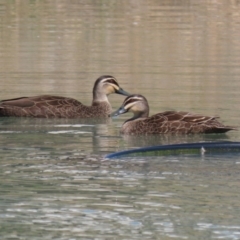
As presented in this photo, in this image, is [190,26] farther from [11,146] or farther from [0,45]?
[11,146]

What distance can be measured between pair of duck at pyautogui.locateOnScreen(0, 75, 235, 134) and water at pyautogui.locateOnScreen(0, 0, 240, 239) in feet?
0.47

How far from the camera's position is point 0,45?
2888 cm

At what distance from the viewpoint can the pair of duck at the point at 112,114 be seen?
14781 millimetres

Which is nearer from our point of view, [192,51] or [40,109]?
[40,109]

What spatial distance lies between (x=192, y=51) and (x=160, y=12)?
48.4ft

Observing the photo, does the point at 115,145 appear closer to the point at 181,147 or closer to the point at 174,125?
the point at 174,125

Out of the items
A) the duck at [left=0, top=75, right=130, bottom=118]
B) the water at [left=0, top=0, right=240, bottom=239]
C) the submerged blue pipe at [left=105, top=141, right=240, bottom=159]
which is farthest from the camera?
the duck at [left=0, top=75, right=130, bottom=118]

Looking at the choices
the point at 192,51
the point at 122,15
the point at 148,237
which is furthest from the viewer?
the point at 122,15

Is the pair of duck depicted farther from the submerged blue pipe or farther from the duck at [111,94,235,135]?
the submerged blue pipe

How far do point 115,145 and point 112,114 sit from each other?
2.43m

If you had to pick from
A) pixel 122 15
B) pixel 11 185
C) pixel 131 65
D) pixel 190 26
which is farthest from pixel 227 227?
pixel 122 15

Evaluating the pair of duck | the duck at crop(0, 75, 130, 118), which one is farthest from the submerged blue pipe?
the duck at crop(0, 75, 130, 118)

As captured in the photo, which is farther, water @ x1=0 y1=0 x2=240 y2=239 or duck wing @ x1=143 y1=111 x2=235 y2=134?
duck wing @ x1=143 y1=111 x2=235 y2=134

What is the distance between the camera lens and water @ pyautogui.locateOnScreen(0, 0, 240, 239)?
9.46m
